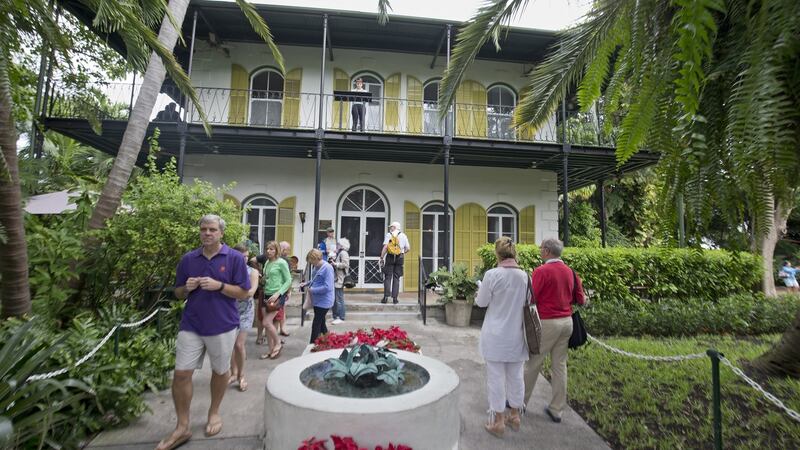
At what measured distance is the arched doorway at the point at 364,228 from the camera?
1023 centimetres

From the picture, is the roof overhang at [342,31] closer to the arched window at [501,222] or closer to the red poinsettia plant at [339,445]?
the arched window at [501,222]

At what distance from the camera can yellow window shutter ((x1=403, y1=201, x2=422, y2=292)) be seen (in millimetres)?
10234

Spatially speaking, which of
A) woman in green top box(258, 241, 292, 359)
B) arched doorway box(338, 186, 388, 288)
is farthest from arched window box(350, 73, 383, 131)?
woman in green top box(258, 241, 292, 359)

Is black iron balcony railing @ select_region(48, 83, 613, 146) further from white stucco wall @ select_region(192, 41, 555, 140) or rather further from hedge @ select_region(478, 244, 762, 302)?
hedge @ select_region(478, 244, 762, 302)

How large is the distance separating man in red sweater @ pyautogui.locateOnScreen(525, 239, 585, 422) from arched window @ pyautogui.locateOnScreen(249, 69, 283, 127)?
9196mm

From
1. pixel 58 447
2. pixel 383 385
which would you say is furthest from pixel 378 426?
pixel 58 447

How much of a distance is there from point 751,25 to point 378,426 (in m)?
2.50

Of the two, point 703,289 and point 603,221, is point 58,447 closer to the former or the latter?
point 703,289

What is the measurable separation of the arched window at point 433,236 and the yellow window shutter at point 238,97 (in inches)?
241

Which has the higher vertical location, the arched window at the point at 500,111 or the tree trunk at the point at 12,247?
the arched window at the point at 500,111

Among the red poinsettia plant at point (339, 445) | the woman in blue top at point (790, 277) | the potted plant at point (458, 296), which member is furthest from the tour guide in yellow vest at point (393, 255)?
the woman in blue top at point (790, 277)

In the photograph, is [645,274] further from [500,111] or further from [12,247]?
[12,247]

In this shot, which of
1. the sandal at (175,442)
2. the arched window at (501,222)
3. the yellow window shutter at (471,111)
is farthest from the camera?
the arched window at (501,222)

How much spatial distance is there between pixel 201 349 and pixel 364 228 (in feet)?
24.9
